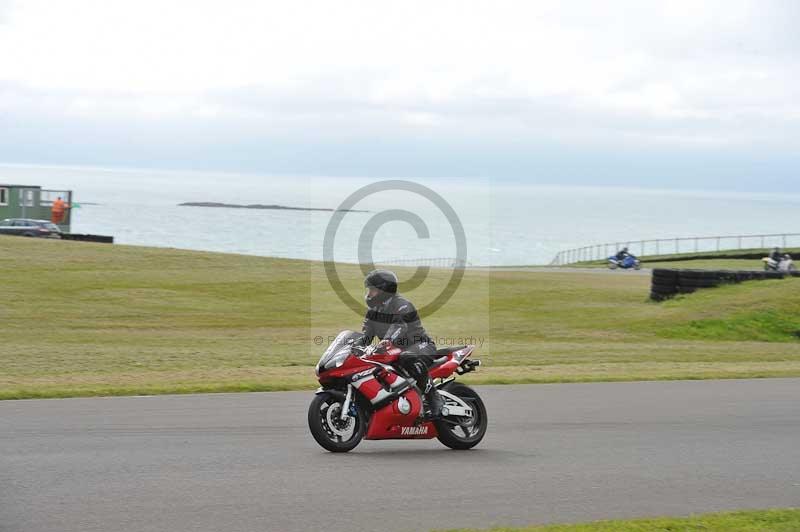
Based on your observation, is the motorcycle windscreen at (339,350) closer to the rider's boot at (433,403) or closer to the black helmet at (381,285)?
the black helmet at (381,285)

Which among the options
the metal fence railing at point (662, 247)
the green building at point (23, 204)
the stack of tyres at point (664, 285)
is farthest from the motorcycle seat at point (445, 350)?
the green building at point (23, 204)

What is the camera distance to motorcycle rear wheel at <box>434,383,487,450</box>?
1066 centimetres

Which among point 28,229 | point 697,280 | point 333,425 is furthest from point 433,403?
point 28,229

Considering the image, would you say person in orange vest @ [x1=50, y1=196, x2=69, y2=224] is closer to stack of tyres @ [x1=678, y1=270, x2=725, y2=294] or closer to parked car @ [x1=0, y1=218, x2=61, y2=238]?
parked car @ [x1=0, y1=218, x2=61, y2=238]

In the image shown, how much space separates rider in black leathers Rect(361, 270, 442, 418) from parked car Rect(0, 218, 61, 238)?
157 ft

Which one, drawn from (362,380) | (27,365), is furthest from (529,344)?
(362,380)

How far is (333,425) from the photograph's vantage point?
33.2 ft

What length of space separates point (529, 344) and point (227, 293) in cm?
1196

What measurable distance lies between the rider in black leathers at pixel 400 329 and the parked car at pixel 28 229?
47815 mm

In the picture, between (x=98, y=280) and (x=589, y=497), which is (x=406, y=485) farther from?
(x=98, y=280)

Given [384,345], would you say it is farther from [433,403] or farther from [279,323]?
[279,323]

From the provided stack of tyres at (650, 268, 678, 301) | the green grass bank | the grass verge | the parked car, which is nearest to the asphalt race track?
the grass verge

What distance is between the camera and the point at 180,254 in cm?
4119

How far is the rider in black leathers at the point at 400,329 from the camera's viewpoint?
10.1 meters
